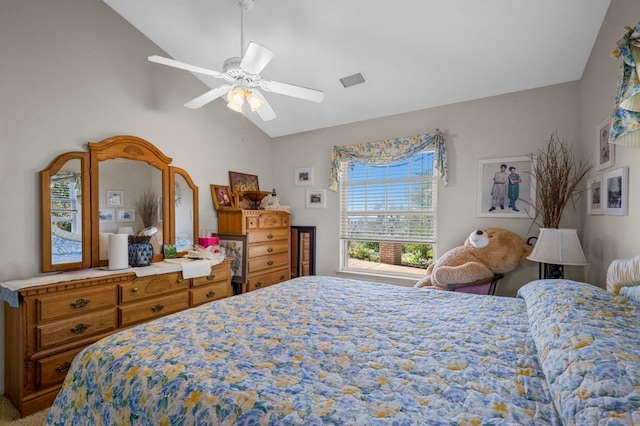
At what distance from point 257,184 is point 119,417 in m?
3.43

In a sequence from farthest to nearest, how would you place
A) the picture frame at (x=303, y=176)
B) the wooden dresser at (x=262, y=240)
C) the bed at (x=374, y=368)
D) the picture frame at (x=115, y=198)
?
the picture frame at (x=303, y=176) → the wooden dresser at (x=262, y=240) → the picture frame at (x=115, y=198) → the bed at (x=374, y=368)

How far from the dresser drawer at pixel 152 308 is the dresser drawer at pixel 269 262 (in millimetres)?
869

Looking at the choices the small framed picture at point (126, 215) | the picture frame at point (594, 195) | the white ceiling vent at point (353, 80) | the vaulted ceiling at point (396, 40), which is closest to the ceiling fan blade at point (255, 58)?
the vaulted ceiling at point (396, 40)

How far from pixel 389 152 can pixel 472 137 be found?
33.9 inches

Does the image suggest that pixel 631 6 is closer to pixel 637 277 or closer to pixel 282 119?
pixel 637 277

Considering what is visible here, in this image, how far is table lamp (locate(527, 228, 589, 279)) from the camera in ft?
7.19

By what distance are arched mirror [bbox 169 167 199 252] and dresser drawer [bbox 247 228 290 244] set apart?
62 cm

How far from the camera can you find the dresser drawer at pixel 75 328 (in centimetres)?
199

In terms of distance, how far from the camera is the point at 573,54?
7.93 ft

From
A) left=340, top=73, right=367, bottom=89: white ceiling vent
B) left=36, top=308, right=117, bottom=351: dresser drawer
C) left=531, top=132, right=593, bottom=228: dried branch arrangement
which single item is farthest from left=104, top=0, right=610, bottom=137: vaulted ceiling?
left=36, top=308, right=117, bottom=351: dresser drawer

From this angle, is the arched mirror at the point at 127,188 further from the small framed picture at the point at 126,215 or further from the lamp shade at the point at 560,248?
the lamp shade at the point at 560,248

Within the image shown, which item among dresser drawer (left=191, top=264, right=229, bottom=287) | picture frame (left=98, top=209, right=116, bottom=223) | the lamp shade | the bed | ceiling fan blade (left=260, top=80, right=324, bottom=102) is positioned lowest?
dresser drawer (left=191, top=264, right=229, bottom=287)

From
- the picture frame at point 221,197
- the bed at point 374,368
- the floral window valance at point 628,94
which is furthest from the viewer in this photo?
the picture frame at point 221,197

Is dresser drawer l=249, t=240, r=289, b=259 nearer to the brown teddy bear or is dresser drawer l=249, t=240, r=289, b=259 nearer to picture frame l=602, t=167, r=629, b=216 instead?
the brown teddy bear
